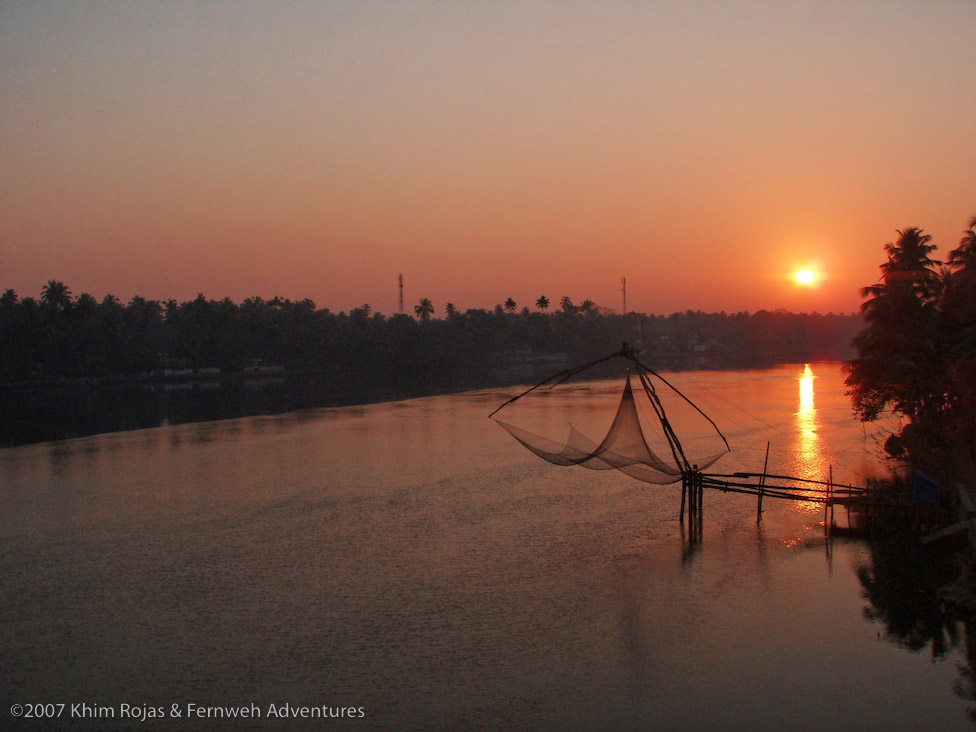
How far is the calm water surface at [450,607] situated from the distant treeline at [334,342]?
1598 inches

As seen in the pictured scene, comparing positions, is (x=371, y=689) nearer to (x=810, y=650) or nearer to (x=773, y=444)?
(x=810, y=650)

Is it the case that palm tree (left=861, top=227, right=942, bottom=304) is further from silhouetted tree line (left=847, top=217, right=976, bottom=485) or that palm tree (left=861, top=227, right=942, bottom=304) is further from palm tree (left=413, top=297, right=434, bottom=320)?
palm tree (left=413, top=297, right=434, bottom=320)

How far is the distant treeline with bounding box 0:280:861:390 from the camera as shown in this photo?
58.9 meters

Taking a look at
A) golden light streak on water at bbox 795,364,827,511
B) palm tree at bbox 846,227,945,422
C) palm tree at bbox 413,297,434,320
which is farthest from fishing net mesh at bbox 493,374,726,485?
palm tree at bbox 413,297,434,320

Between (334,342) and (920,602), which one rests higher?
(334,342)

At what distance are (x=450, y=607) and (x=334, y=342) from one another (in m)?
67.3

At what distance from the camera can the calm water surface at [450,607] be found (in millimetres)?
8219

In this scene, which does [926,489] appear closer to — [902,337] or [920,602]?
[920,602]

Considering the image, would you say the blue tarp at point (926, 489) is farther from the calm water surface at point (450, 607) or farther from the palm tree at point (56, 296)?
the palm tree at point (56, 296)

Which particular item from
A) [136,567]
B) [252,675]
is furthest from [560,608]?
[136,567]

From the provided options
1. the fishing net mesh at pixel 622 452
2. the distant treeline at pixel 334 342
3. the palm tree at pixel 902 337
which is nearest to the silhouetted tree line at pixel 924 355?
the palm tree at pixel 902 337

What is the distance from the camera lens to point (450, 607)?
10.6 metres

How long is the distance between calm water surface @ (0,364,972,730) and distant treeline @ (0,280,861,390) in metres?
40.6

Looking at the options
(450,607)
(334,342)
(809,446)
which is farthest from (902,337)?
(334,342)
